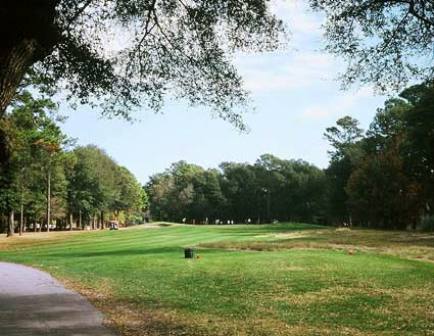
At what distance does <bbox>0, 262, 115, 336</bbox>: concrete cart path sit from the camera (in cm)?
1027

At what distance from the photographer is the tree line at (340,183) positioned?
62250 millimetres

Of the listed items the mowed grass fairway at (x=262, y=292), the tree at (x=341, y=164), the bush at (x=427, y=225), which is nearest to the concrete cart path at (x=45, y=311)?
the mowed grass fairway at (x=262, y=292)

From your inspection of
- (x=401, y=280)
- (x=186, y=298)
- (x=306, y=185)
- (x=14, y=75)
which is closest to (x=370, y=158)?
(x=306, y=185)

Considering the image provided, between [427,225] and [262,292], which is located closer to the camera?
[262,292]

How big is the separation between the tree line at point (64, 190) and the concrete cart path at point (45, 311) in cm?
2710

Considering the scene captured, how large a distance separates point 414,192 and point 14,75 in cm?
7477

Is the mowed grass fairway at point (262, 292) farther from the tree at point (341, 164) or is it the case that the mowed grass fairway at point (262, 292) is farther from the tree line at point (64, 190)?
the tree at point (341, 164)

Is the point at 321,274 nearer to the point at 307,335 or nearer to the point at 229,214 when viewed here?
the point at 307,335

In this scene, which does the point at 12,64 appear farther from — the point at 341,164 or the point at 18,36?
the point at 341,164

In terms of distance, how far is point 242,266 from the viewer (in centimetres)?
2347

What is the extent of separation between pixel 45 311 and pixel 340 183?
302 ft

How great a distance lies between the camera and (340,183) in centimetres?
10156

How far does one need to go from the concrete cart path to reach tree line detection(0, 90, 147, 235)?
88.9 ft

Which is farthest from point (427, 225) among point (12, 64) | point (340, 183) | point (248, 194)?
point (248, 194)
